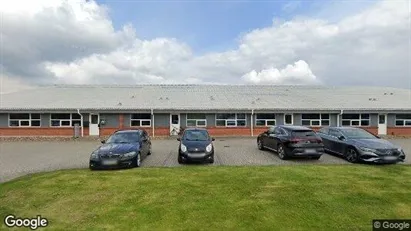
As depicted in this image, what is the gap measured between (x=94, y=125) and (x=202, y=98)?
984 centimetres

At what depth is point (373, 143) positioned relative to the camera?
11.9 metres

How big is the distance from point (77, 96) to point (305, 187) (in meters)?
25.2

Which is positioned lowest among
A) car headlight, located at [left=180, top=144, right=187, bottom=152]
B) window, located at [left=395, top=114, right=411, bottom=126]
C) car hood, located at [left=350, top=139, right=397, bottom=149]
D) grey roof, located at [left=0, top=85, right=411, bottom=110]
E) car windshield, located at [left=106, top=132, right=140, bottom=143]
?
car headlight, located at [left=180, top=144, right=187, bottom=152]

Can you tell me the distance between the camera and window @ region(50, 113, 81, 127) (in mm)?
24016

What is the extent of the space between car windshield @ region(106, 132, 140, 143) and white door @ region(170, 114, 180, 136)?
10.5m

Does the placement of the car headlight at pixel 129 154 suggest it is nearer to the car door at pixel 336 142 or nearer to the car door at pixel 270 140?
the car door at pixel 270 140

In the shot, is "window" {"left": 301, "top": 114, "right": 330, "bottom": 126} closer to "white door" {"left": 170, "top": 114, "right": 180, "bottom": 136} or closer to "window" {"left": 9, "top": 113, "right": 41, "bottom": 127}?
"white door" {"left": 170, "top": 114, "right": 180, "bottom": 136}

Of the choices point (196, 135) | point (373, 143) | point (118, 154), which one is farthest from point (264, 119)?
point (118, 154)

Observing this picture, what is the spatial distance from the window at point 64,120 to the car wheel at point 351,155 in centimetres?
2047

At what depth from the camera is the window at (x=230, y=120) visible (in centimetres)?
2448

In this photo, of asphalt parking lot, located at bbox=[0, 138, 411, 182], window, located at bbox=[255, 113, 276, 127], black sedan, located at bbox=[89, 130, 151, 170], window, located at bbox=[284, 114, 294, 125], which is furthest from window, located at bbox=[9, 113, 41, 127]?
window, located at bbox=[284, 114, 294, 125]

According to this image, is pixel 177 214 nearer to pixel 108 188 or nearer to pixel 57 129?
pixel 108 188

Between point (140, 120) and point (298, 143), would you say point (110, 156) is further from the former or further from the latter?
point (140, 120)

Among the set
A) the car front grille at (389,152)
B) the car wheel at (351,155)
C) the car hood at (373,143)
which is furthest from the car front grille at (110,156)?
the car front grille at (389,152)
